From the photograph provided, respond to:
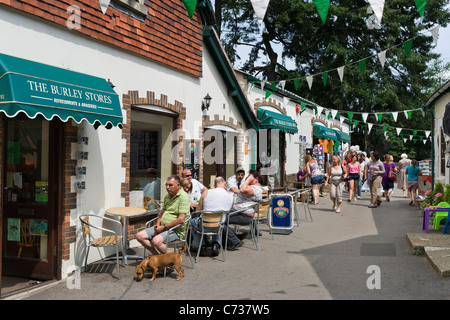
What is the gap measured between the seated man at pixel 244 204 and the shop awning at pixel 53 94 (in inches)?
110

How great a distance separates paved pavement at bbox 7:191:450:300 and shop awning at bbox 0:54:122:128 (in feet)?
6.91

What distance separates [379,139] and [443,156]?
62.2ft

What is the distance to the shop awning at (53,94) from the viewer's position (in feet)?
14.2

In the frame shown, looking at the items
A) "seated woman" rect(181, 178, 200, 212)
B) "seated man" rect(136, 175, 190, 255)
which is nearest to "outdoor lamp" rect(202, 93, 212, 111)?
"seated woman" rect(181, 178, 200, 212)

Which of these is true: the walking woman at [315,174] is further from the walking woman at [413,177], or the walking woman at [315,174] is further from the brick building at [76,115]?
the brick building at [76,115]

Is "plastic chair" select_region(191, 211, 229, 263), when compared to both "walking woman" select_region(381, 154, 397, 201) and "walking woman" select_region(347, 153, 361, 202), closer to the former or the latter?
"walking woman" select_region(347, 153, 361, 202)

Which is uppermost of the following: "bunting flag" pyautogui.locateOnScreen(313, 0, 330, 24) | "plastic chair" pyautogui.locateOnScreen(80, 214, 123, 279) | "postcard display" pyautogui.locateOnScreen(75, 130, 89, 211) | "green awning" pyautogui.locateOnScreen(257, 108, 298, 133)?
"bunting flag" pyautogui.locateOnScreen(313, 0, 330, 24)

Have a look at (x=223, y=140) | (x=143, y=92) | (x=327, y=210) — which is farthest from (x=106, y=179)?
(x=327, y=210)

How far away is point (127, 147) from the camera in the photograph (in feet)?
23.0

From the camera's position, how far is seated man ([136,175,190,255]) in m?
5.71

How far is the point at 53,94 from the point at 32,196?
1.76m

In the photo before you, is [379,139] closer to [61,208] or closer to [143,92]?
[143,92]

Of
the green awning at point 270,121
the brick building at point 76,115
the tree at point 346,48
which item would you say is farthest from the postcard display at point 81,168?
the tree at point 346,48

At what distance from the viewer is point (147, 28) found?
297 inches
